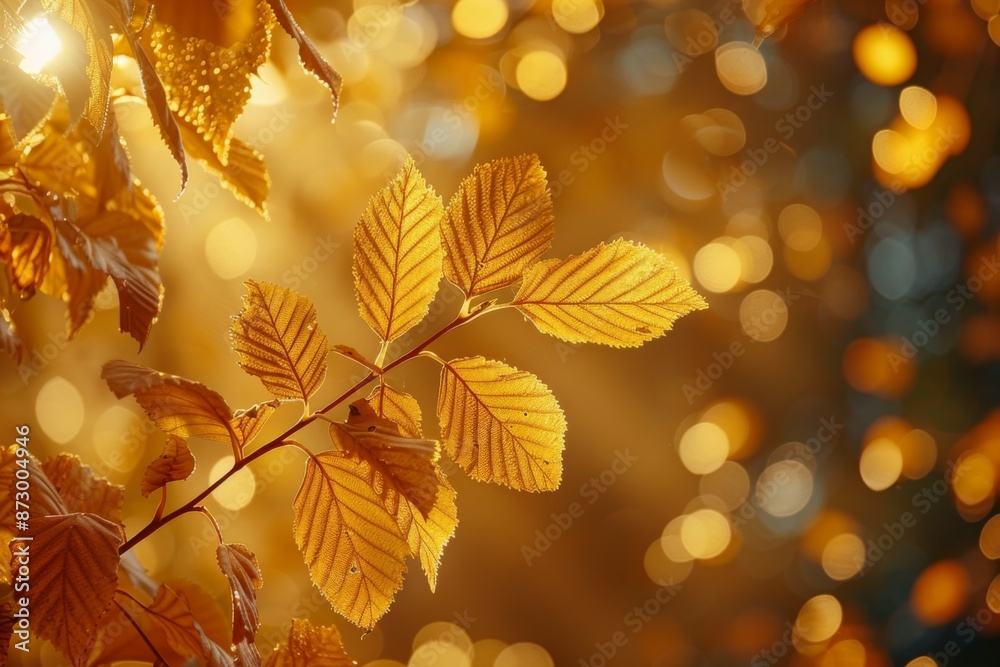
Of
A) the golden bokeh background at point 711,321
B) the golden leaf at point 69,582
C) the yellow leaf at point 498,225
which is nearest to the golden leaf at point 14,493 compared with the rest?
the golden leaf at point 69,582

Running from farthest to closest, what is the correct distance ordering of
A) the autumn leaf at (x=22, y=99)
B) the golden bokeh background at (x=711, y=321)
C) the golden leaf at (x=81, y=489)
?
the golden bokeh background at (x=711, y=321), the golden leaf at (x=81, y=489), the autumn leaf at (x=22, y=99)

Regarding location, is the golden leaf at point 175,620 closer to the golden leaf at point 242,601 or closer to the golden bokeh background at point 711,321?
the golden leaf at point 242,601

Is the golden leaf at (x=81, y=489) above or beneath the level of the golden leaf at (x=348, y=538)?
above

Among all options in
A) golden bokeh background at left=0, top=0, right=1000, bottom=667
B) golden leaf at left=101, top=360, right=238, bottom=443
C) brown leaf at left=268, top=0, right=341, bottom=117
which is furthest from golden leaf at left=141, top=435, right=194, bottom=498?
golden bokeh background at left=0, top=0, right=1000, bottom=667

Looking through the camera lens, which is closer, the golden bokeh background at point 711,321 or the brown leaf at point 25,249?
the brown leaf at point 25,249

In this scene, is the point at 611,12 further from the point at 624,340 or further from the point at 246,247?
the point at 624,340

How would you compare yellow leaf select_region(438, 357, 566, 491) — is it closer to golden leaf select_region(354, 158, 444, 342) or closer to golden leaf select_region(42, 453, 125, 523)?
golden leaf select_region(354, 158, 444, 342)

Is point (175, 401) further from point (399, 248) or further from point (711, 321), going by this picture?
point (711, 321)
